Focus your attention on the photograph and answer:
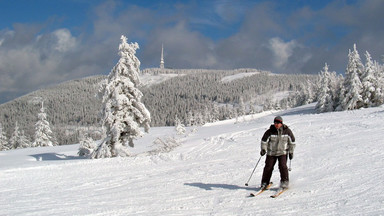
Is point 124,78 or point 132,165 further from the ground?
point 124,78

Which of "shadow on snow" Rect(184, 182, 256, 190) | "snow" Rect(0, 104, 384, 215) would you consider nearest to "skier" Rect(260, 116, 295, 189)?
"snow" Rect(0, 104, 384, 215)

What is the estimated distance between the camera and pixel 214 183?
→ 30.1 ft

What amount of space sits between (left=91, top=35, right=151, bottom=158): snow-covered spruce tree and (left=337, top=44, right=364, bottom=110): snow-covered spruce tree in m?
31.6

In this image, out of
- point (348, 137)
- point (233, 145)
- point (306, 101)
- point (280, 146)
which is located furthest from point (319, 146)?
point (306, 101)

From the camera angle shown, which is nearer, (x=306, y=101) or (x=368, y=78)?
(x=368, y=78)

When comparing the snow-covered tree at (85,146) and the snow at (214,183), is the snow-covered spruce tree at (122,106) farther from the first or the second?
the snow-covered tree at (85,146)

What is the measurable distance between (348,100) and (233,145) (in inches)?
1301

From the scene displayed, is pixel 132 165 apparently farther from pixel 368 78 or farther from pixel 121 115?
pixel 368 78

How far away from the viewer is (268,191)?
761 centimetres

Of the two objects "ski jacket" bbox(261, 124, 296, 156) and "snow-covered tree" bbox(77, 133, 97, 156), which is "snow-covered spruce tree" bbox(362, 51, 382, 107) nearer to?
"snow-covered tree" bbox(77, 133, 97, 156)

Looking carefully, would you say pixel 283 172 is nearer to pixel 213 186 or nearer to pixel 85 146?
Result: pixel 213 186

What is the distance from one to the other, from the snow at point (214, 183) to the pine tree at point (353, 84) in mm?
28757

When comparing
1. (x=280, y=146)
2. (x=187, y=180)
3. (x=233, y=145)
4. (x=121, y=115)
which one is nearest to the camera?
(x=280, y=146)

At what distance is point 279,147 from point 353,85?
3999 centimetres
